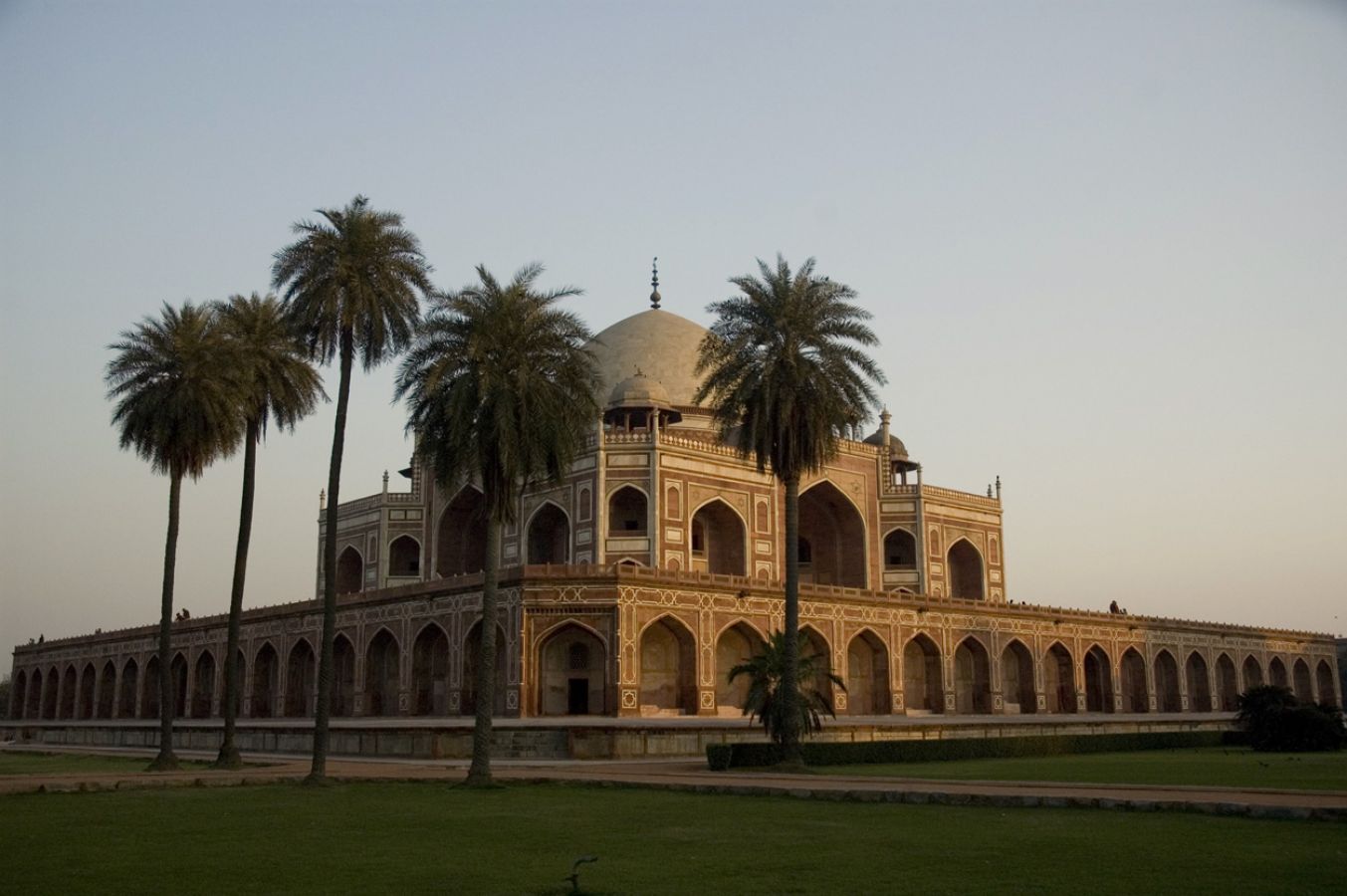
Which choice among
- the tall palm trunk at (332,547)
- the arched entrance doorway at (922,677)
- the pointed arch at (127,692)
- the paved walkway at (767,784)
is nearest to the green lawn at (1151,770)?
the paved walkway at (767,784)

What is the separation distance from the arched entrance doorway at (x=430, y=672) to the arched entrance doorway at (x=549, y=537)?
7.36 meters

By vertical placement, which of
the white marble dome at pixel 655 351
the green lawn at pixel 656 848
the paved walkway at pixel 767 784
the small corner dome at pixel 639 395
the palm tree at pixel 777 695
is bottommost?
the green lawn at pixel 656 848

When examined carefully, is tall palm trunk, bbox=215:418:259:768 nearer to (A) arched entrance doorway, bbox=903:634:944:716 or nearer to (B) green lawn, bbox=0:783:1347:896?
(B) green lawn, bbox=0:783:1347:896

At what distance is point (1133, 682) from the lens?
6019 centimetres

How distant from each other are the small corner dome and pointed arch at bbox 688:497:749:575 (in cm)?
484

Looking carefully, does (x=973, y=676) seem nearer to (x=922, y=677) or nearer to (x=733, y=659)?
(x=922, y=677)

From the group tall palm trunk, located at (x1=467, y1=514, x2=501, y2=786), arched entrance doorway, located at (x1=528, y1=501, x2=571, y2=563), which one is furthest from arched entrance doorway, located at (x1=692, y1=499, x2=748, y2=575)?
tall palm trunk, located at (x1=467, y1=514, x2=501, y2=786)

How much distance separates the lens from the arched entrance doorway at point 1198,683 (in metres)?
63.4

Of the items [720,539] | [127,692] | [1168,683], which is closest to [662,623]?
[720,539]

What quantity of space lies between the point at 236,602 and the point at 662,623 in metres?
16.0

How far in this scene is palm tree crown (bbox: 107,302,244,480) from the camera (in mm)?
30734

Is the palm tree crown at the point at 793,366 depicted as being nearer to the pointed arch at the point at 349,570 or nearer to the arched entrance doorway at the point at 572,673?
the arched entrance doorway at the point at 572,673

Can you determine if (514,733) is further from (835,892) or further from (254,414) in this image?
(835,892)

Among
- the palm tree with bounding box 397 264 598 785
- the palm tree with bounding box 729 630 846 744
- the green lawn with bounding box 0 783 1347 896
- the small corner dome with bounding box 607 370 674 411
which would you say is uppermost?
the small corner dome with bounding box 607 370 674 411
